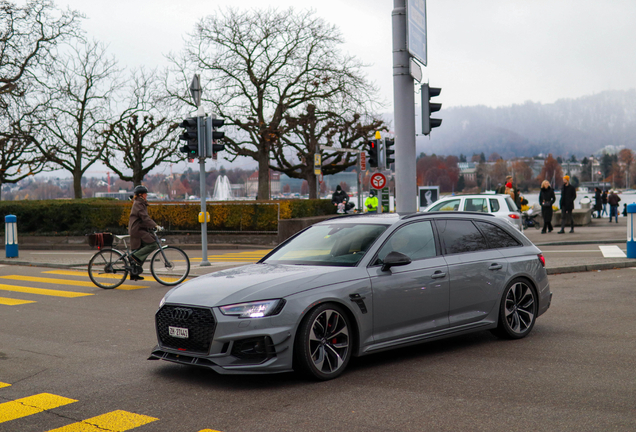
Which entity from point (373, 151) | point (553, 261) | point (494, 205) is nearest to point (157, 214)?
point (373, 151)

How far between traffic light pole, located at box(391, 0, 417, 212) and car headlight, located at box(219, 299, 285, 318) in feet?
26.4

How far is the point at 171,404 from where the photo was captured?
5090 millimetres

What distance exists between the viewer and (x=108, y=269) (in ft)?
42.6

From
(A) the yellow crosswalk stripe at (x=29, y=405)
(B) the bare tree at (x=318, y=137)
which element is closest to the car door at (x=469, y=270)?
(A) the yellow crosswalk stripe at (x=29, y=405)

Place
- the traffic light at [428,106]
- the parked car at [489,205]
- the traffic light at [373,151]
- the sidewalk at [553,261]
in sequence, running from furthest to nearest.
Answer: the traffic light at [373,151] → the parked car at [489,205] → the sidewalk at [553,261] → the traffic light at [428,106]

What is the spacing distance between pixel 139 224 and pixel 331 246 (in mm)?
7258

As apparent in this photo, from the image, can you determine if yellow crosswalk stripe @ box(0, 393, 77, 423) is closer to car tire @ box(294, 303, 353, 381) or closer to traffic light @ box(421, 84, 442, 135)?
car tire @ box(294, 303, 353, 381)

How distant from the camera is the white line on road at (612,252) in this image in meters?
15.8

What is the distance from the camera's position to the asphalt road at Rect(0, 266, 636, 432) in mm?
4594

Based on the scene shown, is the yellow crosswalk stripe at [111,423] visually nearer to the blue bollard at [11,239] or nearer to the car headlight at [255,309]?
the car headlight at [255,309]

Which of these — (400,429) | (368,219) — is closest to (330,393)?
(400,429)

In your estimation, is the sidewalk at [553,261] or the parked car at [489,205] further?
the parked car at [489,205]

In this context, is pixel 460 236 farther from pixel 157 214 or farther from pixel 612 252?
pixel 157 214

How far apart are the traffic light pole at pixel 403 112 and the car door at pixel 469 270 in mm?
6036
